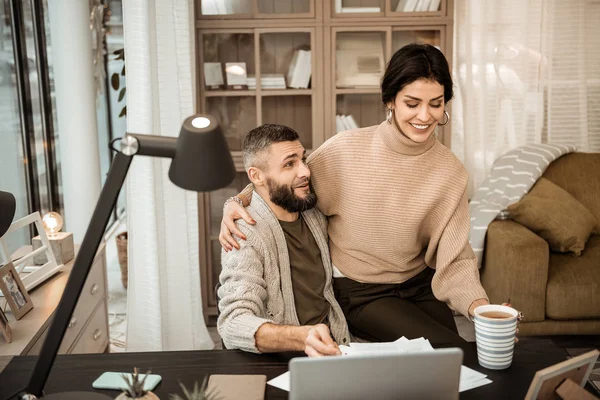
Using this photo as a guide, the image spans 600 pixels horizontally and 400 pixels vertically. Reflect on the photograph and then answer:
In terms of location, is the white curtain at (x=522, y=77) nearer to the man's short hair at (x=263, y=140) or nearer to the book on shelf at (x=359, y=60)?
the book on shelf at (x=359, y=60)

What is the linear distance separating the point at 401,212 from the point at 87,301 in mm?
1374

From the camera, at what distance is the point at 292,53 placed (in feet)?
11.7

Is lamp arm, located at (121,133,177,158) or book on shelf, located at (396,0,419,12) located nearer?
lamp arm, located at (121,133,177,158)

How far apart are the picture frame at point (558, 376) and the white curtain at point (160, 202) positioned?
6.97ft

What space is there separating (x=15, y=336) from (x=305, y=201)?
97cm

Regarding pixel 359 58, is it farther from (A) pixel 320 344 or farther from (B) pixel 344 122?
(A) pixel 320 344

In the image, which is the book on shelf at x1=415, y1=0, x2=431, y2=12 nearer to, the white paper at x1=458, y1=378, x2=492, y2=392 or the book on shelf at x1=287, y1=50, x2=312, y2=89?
the book on shelf at x1=287, y1=50, x2=312, y2=89

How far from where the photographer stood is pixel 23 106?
3.47 metres

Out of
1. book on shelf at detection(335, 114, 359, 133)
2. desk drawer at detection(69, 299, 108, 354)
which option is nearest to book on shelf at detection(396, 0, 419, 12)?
book on shelf at detection(335, 114, 359, 133)

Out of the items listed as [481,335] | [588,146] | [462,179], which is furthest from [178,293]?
[588,146]

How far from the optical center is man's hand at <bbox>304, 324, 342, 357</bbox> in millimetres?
1517

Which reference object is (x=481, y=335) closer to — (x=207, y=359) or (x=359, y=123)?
(x=207, y=359)

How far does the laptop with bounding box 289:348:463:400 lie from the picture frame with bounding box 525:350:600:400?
152 millimetres

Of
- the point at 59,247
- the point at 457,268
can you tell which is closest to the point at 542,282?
the point at 457,268
